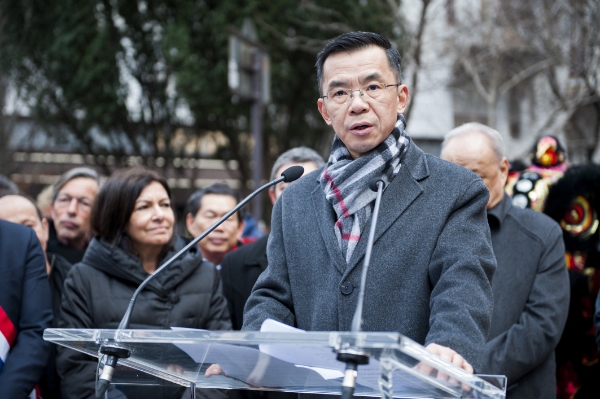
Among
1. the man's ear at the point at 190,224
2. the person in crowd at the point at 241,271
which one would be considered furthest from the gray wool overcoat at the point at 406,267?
the man's ear at the point at 190,224

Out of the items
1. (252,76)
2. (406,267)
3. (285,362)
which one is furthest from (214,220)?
(252,76)

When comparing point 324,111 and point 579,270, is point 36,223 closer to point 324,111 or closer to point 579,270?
point 324,111

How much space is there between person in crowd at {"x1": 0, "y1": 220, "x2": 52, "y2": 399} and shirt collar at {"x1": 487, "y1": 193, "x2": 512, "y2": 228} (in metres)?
2.24

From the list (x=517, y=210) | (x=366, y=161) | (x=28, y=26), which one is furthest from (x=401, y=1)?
(x=366, y=161)

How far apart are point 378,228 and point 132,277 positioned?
6.20 ft

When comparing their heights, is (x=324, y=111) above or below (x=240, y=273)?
above

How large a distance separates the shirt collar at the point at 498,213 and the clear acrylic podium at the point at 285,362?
1.95 meters

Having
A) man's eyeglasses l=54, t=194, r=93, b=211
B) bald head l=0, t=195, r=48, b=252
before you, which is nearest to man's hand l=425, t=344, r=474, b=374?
bald head l=0, t=195, r=48, b=252

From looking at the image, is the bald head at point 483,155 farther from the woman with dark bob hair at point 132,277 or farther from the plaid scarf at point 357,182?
the plaid scarf at point 357,182

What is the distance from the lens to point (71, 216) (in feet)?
17.9

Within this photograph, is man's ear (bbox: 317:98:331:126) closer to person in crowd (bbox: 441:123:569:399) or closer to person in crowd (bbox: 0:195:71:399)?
person in crowd (bbox: 441:123:569:399)

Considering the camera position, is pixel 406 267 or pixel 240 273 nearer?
pixel 406 267

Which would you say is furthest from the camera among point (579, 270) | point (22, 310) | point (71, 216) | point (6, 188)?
point (71, 216)

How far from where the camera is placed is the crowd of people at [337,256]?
254cm
